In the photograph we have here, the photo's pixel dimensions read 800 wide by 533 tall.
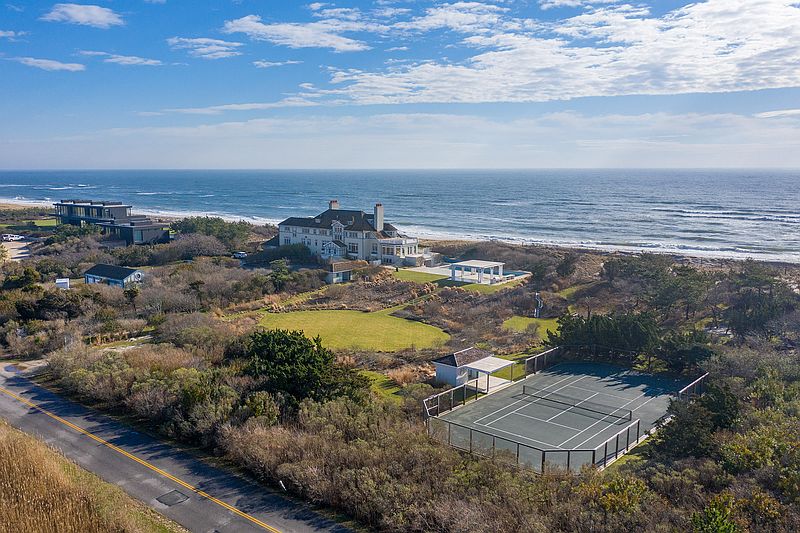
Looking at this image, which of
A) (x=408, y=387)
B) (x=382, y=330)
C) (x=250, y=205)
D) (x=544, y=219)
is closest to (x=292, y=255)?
(x=382, y=330)

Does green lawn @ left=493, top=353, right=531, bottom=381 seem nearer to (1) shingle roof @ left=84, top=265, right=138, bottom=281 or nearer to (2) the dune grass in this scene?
(2) the dune grass

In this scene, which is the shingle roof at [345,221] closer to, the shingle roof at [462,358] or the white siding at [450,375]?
the shingle roof at [462,358]

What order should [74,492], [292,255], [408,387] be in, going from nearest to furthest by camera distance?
[74,492] → [408,387] → [292,255]

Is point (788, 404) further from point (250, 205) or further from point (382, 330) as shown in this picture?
point (250, 205)

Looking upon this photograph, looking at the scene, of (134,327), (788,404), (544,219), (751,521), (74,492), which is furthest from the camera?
(544,219)

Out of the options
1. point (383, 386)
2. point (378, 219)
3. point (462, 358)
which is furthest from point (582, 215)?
point (383, 386)

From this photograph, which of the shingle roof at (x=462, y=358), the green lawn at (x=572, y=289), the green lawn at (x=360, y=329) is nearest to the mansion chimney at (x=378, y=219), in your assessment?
the green lawn at (x=360, y=329)
